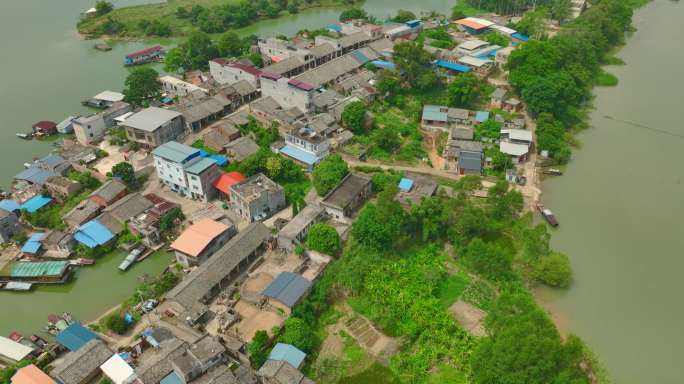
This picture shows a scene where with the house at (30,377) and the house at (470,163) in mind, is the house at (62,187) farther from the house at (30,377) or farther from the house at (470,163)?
the house at (470,163)

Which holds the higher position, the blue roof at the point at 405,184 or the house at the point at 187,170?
the house at the point at 187,170

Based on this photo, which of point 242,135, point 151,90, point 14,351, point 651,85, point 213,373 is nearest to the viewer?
point 213,373

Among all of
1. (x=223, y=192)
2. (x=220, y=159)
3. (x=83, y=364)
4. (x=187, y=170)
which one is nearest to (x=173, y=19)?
(x=220, y=159)

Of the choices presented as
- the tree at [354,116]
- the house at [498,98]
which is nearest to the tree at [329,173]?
the tree at [354,116]

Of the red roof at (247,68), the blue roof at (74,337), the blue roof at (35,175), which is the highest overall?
the red roof at (247,68)

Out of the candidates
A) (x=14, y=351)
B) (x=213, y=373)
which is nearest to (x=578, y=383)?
(x=213, y=373)

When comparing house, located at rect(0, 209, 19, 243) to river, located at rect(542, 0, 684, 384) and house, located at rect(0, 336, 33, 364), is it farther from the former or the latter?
river, located at rect(542, 0, 684, 384)

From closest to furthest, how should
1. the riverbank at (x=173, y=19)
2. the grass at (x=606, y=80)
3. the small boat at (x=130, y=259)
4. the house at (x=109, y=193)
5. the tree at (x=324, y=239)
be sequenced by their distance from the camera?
the tree at (x=324, y=239) < the small boat at (x=130, y=259) < the house at (x=109, y=193) < the grass at (x=606, y=80) < the riverbank at (x=173, y=19)

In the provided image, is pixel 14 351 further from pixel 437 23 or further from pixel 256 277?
pixel 437 23
